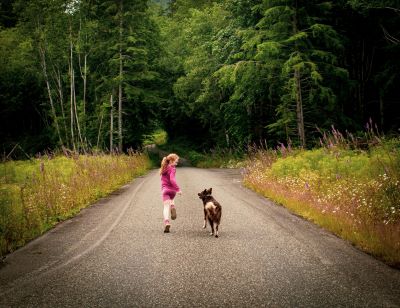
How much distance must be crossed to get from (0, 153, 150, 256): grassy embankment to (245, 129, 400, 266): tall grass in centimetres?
647

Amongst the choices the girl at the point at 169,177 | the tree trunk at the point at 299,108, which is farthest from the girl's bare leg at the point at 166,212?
the tree trunk at the point at 299,108

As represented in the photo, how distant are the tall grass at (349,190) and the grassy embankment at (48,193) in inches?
255

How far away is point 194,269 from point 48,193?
6749mm

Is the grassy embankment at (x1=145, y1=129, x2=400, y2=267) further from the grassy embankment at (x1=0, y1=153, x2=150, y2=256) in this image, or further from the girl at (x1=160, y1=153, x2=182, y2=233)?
the grassy embankment at (x1=0, y1=153, x2=150, y2=256)

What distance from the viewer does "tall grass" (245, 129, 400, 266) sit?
23.2 ft

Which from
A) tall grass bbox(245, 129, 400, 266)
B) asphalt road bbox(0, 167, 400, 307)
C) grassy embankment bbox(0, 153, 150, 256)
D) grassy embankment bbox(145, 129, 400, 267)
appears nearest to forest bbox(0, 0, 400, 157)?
grassy embankment bbox(145, 129, 400, 267)

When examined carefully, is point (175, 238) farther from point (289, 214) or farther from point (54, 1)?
point (54, 1)

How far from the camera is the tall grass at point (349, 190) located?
7.08 m

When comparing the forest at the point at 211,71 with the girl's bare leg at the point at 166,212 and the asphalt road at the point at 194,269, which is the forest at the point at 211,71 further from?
the asphalt road at the point at 194,269

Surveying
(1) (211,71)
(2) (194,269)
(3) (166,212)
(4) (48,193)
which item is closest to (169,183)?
(3) (166,212)

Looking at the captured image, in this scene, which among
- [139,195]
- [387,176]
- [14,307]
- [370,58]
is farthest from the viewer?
[370,58]

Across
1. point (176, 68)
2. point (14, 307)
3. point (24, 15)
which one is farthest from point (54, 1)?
point (14, 307)

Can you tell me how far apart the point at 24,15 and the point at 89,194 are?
81.6 ft

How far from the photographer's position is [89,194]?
46.6 feet
